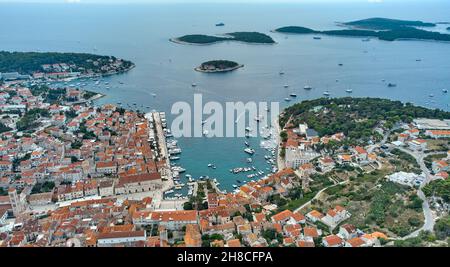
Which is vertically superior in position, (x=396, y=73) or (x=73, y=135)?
(x=396, y=73)

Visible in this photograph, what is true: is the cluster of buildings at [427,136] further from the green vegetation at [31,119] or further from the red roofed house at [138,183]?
the green vegetation at [31,119]

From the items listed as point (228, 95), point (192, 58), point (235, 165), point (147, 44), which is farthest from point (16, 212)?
point (147, 44)

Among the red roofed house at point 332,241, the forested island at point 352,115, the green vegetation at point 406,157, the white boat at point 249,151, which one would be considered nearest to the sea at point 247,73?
the white boat at point 249,151

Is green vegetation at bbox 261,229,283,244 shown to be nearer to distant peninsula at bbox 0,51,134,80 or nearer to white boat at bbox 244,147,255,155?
white boat at bbox 244,147,255,155

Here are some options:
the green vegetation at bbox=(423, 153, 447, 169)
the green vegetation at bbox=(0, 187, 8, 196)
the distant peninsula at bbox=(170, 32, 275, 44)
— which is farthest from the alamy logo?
the distant peninsula at bbox=(170, 32, 275, 44)
